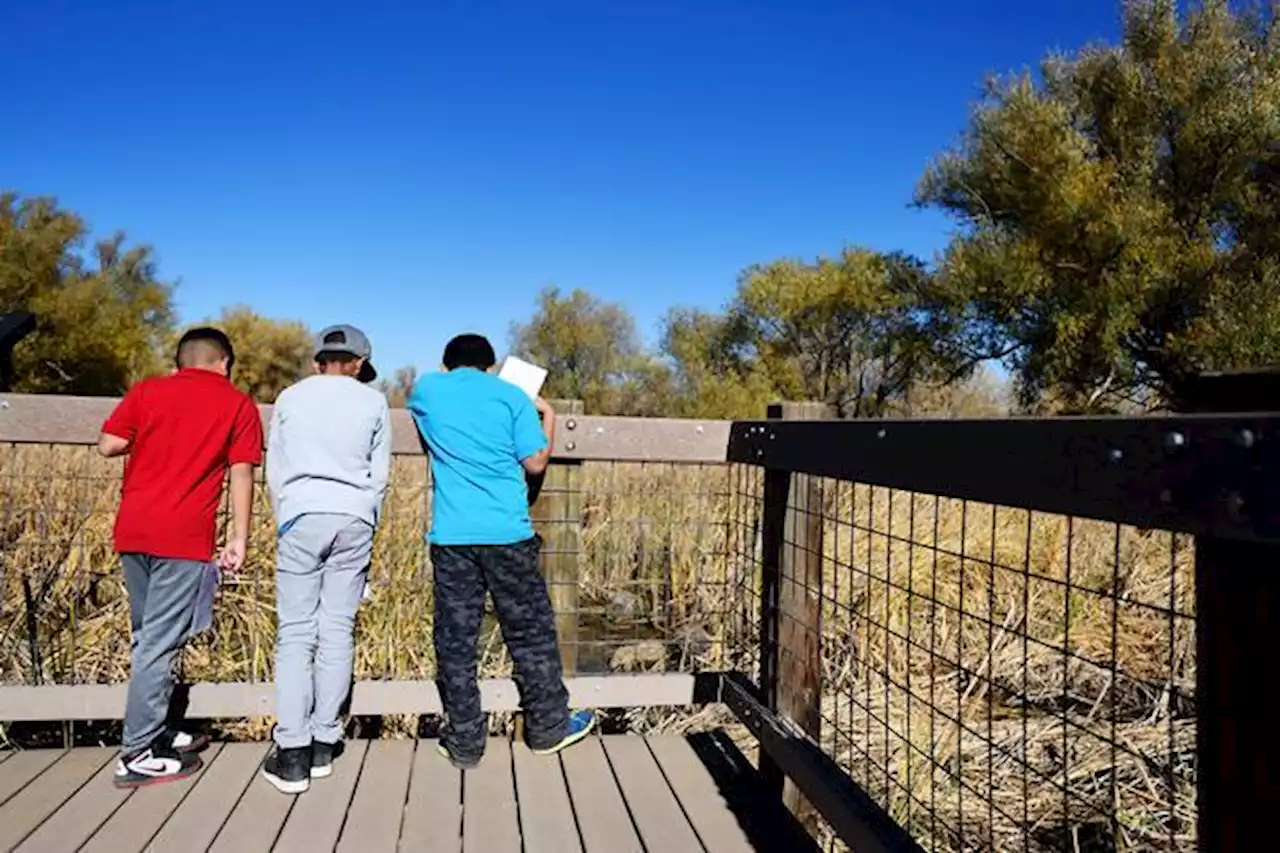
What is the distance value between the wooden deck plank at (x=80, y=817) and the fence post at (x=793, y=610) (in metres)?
1.89

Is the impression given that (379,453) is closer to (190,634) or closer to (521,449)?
(521,449)

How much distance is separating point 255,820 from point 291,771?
23 cm

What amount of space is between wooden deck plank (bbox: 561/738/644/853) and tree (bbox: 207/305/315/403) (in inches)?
1155

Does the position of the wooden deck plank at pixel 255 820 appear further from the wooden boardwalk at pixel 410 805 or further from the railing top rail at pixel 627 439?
the railing top rail at pixel 627 439

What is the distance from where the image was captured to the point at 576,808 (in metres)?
2.93

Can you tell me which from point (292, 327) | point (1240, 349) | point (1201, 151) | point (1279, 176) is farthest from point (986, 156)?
point (292, 327)

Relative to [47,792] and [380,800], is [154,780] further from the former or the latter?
[380,800]

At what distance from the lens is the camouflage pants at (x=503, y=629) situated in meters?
3.25

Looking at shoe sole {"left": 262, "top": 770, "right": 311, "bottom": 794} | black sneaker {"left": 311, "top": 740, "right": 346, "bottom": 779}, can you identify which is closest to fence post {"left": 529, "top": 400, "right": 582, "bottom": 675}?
black sneaker {"left": 311, "top": 740, "right": 346, "bottom": 779}

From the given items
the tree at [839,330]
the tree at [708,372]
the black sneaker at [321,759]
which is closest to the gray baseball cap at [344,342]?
the black sneaker at [321,759]

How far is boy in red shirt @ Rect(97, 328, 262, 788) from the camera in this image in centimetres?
302

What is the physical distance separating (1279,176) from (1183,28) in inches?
107

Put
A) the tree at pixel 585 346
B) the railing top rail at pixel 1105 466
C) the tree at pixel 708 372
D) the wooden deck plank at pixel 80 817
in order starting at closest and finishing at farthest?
the railing top rail at pixel 1105 466 → the wooden deck plank at pixel 80 817 → the tree at pixel 708 372 → the tree at pixel 585 346

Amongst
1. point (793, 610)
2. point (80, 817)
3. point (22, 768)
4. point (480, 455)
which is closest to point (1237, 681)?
point (793, 610)
